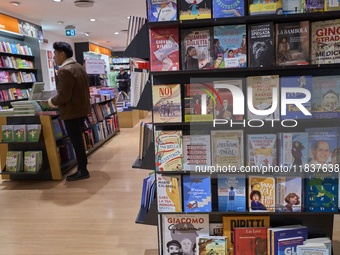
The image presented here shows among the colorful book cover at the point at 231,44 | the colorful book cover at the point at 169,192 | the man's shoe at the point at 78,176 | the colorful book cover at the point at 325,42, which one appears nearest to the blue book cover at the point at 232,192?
the colorful book cover at the point at 169,192

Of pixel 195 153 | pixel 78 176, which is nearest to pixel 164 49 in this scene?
pixel 195 153

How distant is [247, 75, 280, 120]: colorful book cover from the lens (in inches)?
67.1

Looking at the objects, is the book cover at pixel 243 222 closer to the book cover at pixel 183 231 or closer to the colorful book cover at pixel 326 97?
the book cover at pixel 183 231

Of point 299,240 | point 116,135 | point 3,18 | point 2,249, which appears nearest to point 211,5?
point 299,240

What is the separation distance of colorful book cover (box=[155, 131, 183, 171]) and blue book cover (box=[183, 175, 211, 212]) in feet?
0.41

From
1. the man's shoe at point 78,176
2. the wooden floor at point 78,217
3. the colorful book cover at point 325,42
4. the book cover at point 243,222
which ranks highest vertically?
the colorful book cover at point 325,42

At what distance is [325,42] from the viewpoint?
1.63m

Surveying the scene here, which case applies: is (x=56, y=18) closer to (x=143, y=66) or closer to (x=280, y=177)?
(x=143, y=66)

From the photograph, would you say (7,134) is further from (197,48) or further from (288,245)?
(288,245)

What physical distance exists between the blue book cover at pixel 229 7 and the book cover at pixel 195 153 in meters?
0.77

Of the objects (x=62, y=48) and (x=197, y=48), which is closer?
(x=197, y=48)

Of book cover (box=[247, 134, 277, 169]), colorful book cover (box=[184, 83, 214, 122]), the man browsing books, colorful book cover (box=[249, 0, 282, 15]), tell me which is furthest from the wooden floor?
colorful book cover (box=[249, 0, 282, 15])

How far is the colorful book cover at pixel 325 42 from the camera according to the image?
1.61 meters

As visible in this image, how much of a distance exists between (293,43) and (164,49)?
77 cm
